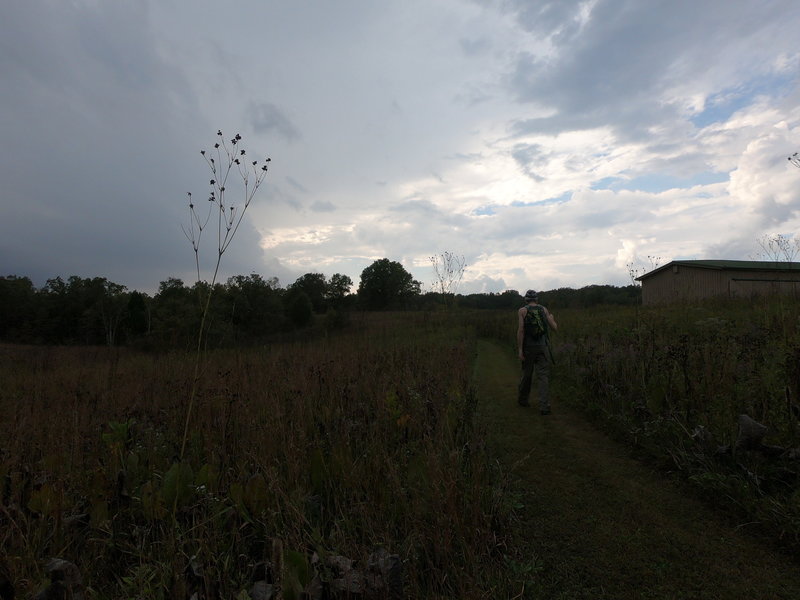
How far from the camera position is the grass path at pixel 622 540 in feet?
8.59

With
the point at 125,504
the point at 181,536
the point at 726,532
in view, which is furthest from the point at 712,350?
the point at 125,504

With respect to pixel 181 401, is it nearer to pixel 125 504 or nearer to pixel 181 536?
pixel 125 504

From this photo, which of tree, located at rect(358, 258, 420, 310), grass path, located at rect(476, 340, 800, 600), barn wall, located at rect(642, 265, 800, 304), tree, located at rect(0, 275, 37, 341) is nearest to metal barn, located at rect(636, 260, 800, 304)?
barn wall, located at rect(642, 265, 800, 304)

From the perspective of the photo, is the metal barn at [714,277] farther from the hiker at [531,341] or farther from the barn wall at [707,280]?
the hiker at [531,341]

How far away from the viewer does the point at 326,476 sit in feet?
11.3

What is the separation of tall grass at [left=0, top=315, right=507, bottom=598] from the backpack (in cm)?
279

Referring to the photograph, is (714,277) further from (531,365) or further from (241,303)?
(241,303)

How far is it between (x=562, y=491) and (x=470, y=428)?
4.02 ft

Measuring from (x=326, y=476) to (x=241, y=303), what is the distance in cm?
2277

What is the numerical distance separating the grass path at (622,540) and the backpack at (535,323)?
2.57 meters

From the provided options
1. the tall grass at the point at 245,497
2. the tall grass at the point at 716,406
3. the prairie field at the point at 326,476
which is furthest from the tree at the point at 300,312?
the tall grass at the point at 245,497

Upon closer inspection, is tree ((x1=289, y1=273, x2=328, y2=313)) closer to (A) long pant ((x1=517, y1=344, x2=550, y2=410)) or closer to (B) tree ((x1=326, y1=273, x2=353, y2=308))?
(B) tree ((x1=326, y1=273, x2=353, y2=308))

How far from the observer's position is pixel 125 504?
10.3ft

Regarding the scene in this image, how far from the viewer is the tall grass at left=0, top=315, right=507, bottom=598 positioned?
248 centimetres
